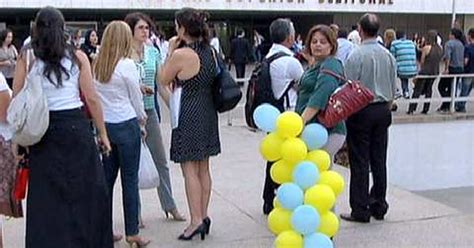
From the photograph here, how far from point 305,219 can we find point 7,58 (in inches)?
373

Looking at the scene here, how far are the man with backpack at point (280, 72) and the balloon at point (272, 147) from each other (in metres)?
1.12

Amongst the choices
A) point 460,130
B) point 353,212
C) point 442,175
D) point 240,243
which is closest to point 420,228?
point 353,212

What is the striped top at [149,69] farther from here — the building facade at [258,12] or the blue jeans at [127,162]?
the building facade at [258,12]

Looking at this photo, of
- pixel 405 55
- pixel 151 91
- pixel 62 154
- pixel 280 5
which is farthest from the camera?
pixel 280 5

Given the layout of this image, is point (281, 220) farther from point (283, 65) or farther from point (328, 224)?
point (283, 65)

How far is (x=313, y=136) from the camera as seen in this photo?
4.73 metres

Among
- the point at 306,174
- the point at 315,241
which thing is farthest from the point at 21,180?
the point at 315,241

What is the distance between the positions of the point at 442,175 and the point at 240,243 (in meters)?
8.39

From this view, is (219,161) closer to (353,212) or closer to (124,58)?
(353,212)

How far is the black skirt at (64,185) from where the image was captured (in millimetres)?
4168

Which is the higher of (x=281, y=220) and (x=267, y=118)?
(x=267, y=118)

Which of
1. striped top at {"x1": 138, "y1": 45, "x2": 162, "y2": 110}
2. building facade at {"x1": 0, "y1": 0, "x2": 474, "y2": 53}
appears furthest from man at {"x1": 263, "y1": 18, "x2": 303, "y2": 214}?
building facade at {"x1": 0, "y1": 0, "x2": 474, "y2": 53}

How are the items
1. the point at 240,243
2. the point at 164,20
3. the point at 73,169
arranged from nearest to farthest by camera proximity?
the point at 73,169 < the point at 240,243 < the point at 164,20

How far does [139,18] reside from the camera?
18.3ft
